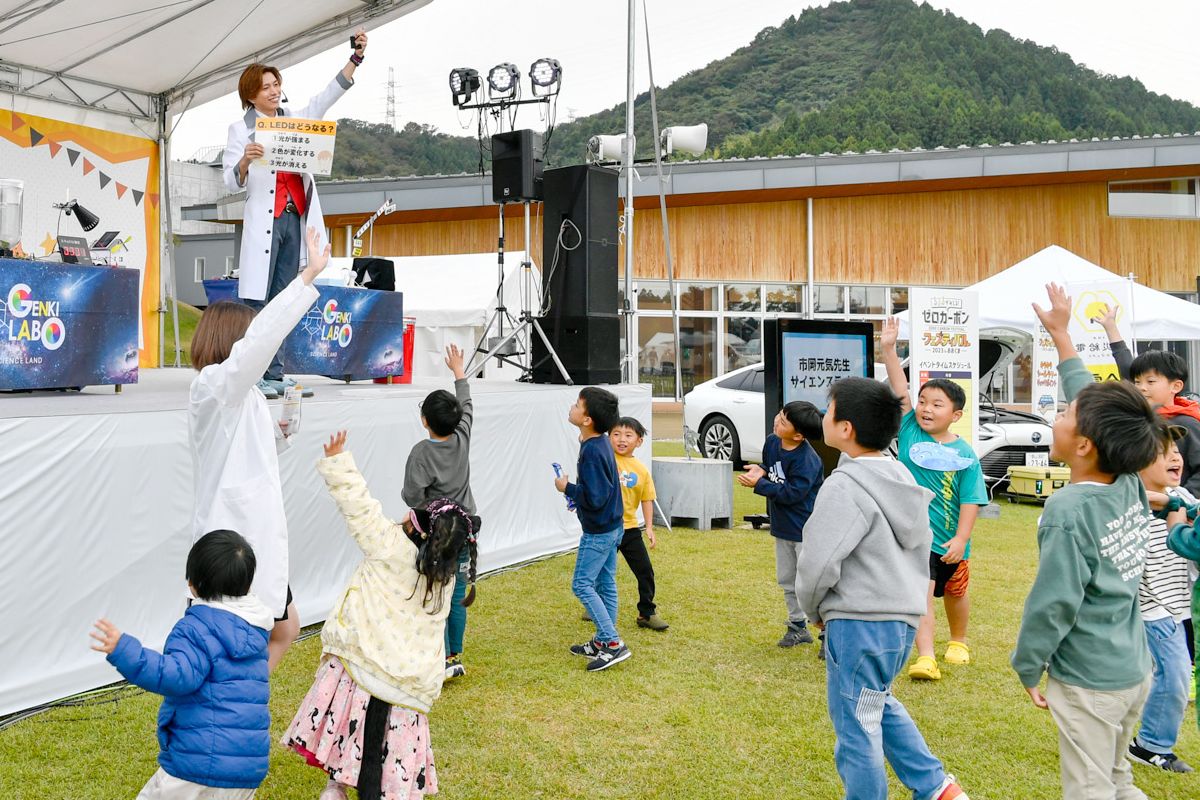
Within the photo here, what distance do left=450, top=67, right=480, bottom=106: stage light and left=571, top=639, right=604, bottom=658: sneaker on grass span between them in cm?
581

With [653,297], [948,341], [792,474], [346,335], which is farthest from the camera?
[653,297]

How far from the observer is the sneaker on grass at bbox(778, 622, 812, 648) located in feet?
16.7

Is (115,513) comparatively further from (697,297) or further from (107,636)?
(697,297)

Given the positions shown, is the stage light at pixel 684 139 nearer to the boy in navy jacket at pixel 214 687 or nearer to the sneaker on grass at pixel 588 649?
the sneaker on grass at pixel 588 649

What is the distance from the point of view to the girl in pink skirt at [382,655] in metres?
2.92

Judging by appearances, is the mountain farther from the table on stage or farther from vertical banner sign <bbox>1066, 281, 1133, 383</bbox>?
the table on stage

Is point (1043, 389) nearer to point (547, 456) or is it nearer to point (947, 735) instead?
point (547, 456)

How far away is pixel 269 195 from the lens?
501cm

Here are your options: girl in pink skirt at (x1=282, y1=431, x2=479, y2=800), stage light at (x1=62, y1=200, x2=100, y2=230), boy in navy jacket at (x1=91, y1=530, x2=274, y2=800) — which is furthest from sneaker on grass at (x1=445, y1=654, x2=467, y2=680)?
stage light at (x1=62, y1=200, x2=100, y2=230)

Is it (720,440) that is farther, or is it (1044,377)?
(720,440)

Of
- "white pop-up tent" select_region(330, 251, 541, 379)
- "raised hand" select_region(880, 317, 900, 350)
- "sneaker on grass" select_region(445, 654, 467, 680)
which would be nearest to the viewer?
"sneaker on grass" select_region(445, 654, 467, 680)

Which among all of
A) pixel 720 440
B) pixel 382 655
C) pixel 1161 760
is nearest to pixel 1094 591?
pixel 1161 760

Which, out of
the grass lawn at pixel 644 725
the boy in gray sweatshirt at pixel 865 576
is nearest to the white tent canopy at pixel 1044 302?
the grass lawn at pixel 644 725

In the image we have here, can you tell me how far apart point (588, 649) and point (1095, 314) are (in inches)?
304
